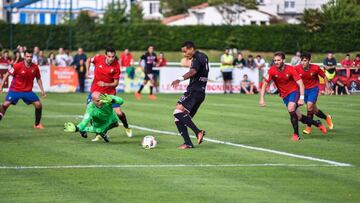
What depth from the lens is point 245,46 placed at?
71688 mm

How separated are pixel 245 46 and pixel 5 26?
18.1 meters

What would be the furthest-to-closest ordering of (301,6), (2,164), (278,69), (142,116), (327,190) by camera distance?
(301,6) < (142,116) < (278,69) < (2,164) < (327,190)

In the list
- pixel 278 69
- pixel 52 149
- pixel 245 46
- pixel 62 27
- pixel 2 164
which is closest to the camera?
pixel 2 164

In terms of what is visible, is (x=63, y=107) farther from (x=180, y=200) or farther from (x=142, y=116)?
(x=180, y=200)

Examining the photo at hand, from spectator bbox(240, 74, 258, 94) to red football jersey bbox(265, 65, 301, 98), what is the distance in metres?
21.5

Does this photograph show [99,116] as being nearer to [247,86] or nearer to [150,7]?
[247,86]

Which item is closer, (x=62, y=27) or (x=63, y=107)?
(x=63, y=107)

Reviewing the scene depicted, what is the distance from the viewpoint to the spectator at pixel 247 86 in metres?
41.6

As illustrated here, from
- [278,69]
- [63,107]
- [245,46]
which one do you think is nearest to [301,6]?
[245,46]

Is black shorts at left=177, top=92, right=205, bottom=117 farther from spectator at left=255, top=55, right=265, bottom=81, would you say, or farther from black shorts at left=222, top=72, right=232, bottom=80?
spectator at left=255, top=55, right=265, bottom=81

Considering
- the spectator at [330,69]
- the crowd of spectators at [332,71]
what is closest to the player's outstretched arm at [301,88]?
the crowd of spectators at [332,71]

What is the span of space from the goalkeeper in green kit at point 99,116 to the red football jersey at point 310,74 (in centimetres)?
510

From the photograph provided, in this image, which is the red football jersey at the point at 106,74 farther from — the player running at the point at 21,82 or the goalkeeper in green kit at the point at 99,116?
the player running at the point at 21,82

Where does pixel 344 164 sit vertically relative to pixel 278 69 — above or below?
below
